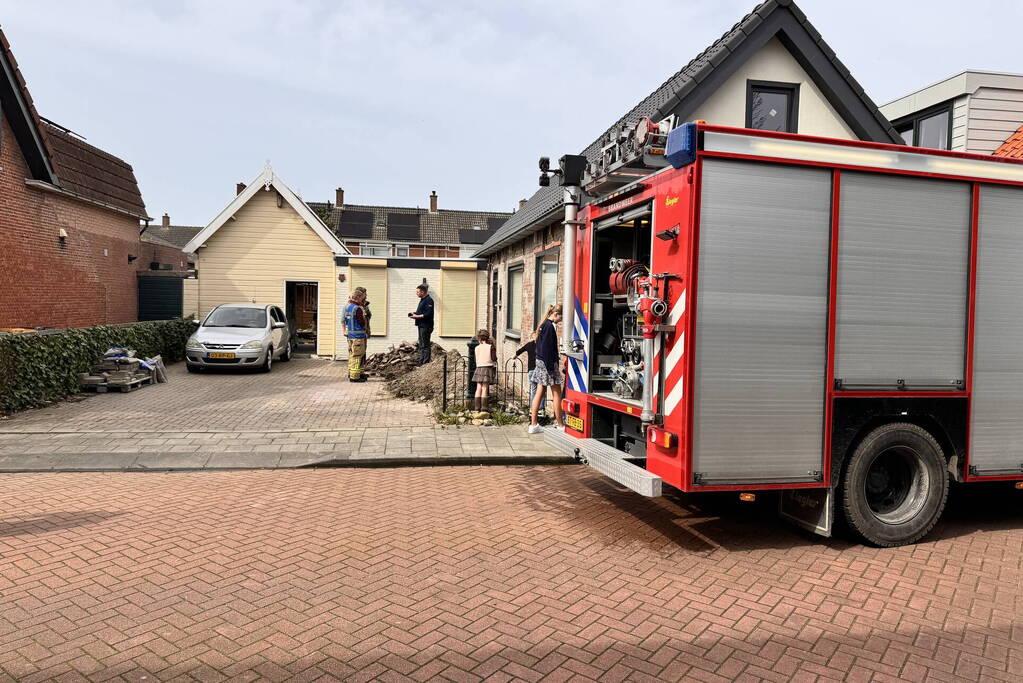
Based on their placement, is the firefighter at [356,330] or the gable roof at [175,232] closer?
the firefighter at [356,330]

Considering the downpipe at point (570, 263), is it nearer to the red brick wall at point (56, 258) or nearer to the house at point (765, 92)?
the house at point (765, 92)

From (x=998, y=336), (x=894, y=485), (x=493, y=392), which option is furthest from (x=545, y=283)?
(x=998, y=336)

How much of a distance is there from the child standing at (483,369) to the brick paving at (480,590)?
3.96m

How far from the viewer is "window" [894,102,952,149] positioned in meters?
13.0

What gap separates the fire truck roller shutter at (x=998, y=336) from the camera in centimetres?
527

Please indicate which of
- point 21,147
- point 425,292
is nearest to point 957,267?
point 425,292

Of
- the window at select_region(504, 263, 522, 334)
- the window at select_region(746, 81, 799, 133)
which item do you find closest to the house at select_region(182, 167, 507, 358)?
the window at select_region(504, 263, 522, 334)

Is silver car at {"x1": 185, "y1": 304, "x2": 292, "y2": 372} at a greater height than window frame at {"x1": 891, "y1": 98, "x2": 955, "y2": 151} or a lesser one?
lesser

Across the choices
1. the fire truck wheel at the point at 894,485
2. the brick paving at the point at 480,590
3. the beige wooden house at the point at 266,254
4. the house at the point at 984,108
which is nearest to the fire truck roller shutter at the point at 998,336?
the fire truck wheel at the point at 894,485

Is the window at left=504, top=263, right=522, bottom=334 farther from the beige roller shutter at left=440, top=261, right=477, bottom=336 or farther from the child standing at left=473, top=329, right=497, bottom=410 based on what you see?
the beige roller shutter at left=440, top=261, right=477, bottom=336

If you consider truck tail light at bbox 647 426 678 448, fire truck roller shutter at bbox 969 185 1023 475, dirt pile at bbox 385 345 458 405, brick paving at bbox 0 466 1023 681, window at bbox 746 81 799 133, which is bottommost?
brick paving at bbox 0 466 1023 681

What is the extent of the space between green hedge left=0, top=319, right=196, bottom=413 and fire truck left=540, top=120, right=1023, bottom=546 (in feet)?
30.6

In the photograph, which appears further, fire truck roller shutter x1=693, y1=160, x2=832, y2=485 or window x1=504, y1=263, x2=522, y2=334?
window x1=504, y1=263, x2=522, y2=334

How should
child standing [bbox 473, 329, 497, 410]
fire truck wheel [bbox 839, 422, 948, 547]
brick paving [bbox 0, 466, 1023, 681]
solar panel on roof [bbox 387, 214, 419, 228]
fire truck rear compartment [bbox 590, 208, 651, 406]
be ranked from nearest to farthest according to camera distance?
brick paving [bbox 0, 466, 1023, 681] < fire truck wheel [bbox 839, 422, 948, 547] < fire truck rear compartment [bbox 590, 208, 651, 406] < child standing [bbox 473, 329, 497, 410] < solar panel on roof [bbox 387, 214, 419, 228]
